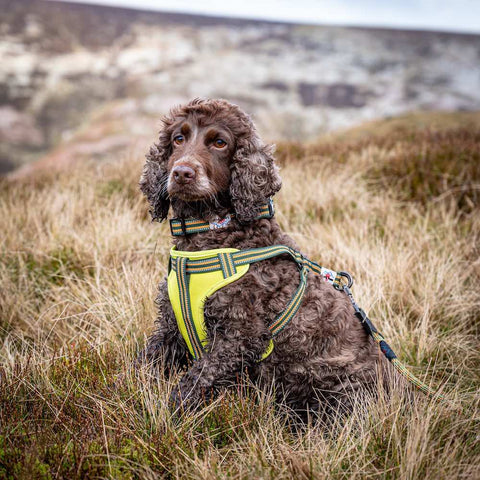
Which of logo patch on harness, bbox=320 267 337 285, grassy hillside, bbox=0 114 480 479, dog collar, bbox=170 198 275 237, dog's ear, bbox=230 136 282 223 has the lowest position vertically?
grassy hillside, bbox=0 114 480 479

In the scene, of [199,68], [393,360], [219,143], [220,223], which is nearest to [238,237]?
[220,223]

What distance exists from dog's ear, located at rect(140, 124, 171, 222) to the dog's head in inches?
1.5

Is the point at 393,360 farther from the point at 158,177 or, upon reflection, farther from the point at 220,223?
the point at 158,177

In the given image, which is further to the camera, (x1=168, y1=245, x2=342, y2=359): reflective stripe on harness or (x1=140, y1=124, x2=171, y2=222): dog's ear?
(x1=140, y1=124, x2=171, y2=222): dog's ear

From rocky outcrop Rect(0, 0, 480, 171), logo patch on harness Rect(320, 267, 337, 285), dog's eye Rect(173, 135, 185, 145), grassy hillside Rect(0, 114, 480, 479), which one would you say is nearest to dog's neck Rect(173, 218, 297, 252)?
logo patch on harness Rect(320, 267, 337, 285)

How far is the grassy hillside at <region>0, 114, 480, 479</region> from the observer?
165 cm

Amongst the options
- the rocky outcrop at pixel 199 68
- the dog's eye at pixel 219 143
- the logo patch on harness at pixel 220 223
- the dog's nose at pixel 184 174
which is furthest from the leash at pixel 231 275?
the rocky outcrop at pixel 199 68

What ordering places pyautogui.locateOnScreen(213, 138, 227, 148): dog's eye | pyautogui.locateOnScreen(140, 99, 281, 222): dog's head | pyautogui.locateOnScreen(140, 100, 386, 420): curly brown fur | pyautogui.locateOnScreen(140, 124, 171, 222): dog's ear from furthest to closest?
pyautogui.locateOnScreen(140, 124, 171, 222): dog's ear, pyautogui.locateOnScreen(213, 138, 227, 148): dog's eye, pyautogui.locateOnScreen(140, 99, 281, 222): dog's head, pyautogui.locateOnScreen(140, 100, 386, 420): curly brown fur

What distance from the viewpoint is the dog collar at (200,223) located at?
87.7 inches

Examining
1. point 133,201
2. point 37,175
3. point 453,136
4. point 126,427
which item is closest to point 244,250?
point 126,427

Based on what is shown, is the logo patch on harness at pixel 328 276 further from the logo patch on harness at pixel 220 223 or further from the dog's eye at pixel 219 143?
the dog's eye at pixel 219 143

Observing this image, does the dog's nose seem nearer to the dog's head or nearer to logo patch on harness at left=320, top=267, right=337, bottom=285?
the dog's head

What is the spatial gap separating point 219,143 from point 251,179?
30cm

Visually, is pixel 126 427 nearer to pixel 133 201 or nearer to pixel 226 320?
pixel 226 320
